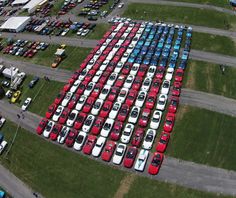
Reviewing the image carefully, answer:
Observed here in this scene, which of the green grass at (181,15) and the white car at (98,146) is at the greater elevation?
the green grass at (181,15)

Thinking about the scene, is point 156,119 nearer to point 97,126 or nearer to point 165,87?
point 165,87

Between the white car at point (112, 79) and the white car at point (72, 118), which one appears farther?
→ the white car at point (112, 79)

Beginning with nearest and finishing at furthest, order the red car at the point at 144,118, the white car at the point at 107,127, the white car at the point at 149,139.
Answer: the white car at the point at 149,139
the white car at the point at 107,127
the red car at the point at 144,118

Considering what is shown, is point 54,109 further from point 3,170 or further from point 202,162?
point 202,162

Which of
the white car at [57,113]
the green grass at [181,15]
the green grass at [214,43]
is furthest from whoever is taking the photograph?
the green grass at [181,15]

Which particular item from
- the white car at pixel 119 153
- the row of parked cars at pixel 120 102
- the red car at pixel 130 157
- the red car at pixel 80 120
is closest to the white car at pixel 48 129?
the row of parked cars at pixel 120 102

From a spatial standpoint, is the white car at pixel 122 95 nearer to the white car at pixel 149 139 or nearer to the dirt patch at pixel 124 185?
the white car at pixel 149 139
